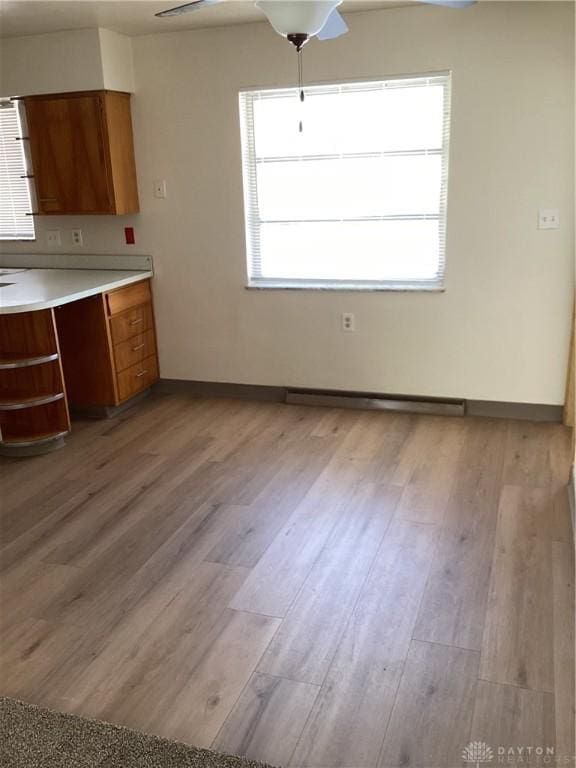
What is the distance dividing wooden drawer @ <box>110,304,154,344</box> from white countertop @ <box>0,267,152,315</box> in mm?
204

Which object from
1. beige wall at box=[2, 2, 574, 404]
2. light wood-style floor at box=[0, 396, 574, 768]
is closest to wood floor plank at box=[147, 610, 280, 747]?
light wood-style floor at box=[0, 396, 574, 768]

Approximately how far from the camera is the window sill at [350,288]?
4234 millimetres

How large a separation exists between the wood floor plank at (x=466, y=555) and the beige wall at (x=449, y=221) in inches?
29.3

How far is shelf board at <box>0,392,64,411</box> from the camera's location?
12.6 ft

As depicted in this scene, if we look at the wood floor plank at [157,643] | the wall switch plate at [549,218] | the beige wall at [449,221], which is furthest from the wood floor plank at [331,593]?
the wall switch plate at [549,218]

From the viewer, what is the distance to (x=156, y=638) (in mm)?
2369

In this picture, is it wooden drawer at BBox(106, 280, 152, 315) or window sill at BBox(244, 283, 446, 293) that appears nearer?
window sill at BBox(244, 283, 446, 293)

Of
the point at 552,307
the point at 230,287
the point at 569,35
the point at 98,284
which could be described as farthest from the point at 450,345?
the point at 98,284

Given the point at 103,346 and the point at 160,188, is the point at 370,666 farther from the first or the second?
the point at 160,188

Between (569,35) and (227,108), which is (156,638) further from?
(569,35)

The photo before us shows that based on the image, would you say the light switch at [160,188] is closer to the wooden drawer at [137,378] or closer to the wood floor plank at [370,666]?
the wooden drawer at [137,378]

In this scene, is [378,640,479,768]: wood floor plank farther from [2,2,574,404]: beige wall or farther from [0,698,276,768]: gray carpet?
[2,2,574,404]: beige wall

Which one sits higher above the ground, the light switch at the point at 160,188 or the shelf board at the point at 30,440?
the light switch at the point at 160,188

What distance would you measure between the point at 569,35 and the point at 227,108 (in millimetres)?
2003
